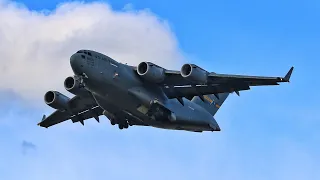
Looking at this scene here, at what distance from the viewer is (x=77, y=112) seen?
51.2m

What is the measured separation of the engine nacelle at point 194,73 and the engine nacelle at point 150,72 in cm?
152

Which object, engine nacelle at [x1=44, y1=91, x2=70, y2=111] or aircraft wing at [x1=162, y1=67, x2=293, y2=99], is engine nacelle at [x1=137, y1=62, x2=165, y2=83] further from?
engine nacelle at [x1=44, y1=91, x2=70, y2=111]

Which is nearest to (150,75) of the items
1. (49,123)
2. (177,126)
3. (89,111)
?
Result: (177,126)

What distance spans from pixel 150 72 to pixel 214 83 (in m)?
3.95

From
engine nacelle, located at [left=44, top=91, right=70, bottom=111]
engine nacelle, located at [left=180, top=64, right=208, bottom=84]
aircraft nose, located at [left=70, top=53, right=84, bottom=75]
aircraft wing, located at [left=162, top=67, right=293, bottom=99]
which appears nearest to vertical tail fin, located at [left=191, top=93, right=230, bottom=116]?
aircraft wing, located at [left=162, top=67, right=293, bottom=99]

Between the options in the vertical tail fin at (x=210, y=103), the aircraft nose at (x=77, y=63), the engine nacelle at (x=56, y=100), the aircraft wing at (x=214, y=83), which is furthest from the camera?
the vertical tail fin at (x=210, y=103)

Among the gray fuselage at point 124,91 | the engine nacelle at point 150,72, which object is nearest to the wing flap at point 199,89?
the gray fuselage at point 124,91

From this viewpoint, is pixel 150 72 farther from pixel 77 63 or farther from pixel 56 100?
pixel 56 100

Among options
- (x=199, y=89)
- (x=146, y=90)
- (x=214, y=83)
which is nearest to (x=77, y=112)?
(x=146, y=90)

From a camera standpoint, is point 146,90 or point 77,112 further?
point 77,112

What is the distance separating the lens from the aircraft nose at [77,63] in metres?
43.0

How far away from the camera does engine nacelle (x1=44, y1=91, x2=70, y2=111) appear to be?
163ft

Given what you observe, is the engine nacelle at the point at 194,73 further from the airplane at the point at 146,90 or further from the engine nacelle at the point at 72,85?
the engine nacelle at the point at 72,85

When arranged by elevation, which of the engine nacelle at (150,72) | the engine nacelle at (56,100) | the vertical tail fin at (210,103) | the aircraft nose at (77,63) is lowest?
the aircraft nose at (77,63)
